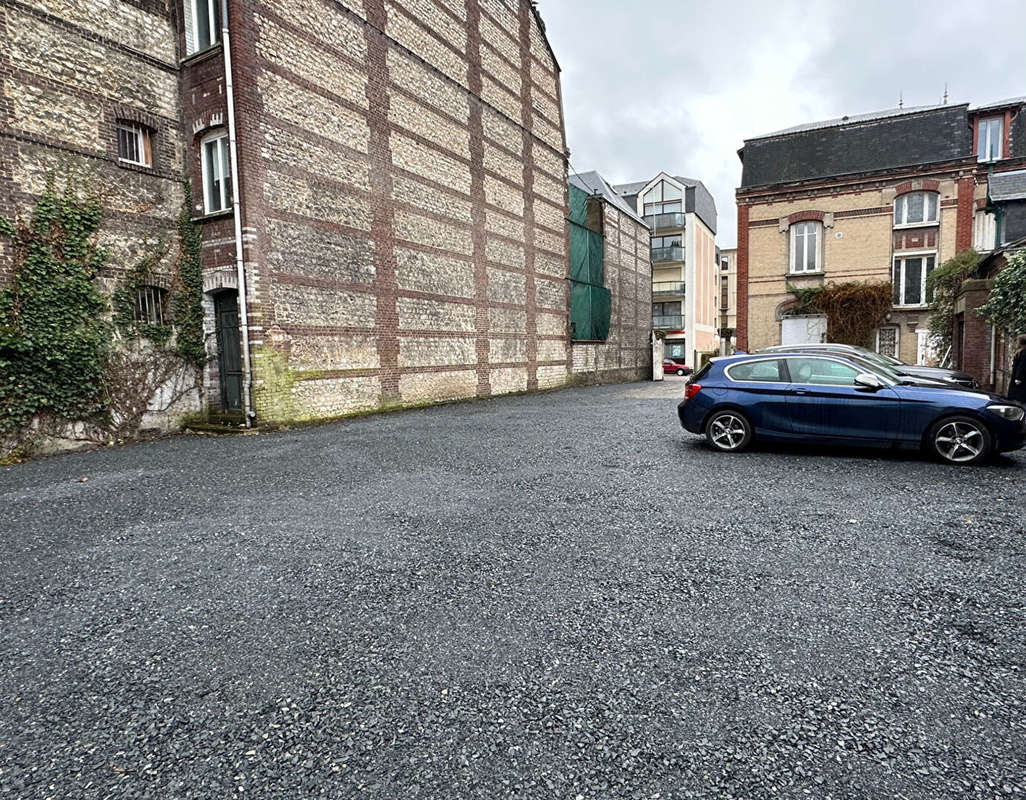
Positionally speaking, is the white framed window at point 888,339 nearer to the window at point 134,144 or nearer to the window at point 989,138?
the window at point 989,138

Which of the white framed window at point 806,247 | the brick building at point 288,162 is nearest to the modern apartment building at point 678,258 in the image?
the white framed window at point 806,247

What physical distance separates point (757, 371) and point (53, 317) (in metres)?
11.2

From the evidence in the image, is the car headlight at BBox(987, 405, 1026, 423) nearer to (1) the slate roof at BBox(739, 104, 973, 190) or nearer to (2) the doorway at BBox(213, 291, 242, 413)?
(2) the doorway at BBox(213, 291, 242, 413)

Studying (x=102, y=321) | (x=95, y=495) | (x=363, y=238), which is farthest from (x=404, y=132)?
(x=95, y=495)

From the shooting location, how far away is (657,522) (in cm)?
477

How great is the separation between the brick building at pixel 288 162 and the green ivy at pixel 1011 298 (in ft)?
39.6

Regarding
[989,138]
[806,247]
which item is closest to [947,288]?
[806,247]

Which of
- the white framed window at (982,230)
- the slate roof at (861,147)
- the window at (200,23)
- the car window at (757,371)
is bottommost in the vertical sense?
the car window at (757,371)

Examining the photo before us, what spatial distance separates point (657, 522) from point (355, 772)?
3.29m

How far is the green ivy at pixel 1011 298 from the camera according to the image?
898 centimetres

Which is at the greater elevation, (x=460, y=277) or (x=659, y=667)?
(x=460, y=277)

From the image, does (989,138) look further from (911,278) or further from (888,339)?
(888,339)

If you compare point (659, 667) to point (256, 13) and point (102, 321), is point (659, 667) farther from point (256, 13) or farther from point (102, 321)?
point (256, 13)

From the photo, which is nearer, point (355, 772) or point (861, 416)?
point (355, 772)
